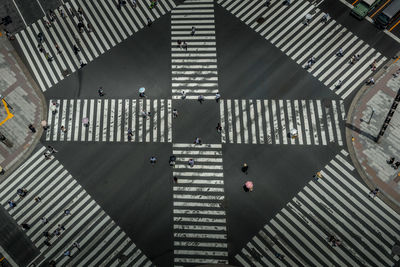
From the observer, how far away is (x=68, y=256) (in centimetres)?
3416

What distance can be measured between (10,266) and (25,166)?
9524 mm

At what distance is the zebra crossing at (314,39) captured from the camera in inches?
1608

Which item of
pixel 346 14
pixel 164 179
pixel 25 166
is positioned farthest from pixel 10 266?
pixel 346 14

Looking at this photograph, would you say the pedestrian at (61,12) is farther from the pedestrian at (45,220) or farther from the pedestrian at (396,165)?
the pedestrian at (396,165)

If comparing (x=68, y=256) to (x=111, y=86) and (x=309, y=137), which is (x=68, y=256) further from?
(x=309, y=137)

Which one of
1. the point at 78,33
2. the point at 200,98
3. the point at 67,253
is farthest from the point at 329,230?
the point at 78,33

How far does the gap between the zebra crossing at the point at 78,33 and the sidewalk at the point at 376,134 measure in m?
24.6

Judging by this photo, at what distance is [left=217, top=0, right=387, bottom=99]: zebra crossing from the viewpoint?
4084 centimetres

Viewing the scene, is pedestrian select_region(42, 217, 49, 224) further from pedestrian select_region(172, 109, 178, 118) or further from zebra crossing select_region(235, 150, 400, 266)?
zebra crossing select_region(235, 150, 400, 266)

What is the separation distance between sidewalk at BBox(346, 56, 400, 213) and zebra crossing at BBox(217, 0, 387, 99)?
1497 millimetres

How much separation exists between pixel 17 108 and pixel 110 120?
406 inches

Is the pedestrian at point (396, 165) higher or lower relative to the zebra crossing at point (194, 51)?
lower

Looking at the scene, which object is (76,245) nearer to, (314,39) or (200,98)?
(200,98)

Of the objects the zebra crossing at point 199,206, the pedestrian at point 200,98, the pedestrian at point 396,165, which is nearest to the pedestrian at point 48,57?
the pedestrian at point 200,98
